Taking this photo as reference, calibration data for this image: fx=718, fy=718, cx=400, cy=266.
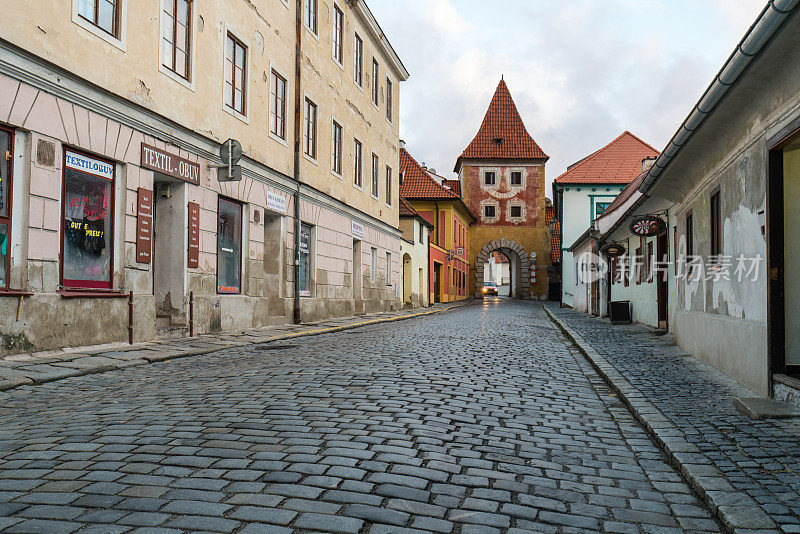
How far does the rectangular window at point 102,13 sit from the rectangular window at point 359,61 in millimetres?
13949

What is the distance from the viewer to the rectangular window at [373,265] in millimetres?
26919

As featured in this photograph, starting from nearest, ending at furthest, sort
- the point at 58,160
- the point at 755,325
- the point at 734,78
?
the point at 734,78
the point at 755,325
the point at 58,160

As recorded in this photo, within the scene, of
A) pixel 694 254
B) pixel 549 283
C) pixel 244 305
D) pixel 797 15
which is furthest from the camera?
pixel 549 283

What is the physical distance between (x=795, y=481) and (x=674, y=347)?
9.06 m

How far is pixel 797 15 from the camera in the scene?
17.5 ft

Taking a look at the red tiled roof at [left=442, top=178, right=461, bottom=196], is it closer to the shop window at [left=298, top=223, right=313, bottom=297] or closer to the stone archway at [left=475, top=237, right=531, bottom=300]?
the stone archway at [left=475, top=237, right=531, bottom=300]

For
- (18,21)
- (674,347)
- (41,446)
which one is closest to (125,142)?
(18,21)

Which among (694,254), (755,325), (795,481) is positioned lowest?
(795,481)

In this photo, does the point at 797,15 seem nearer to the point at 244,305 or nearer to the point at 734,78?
the point at 734,78

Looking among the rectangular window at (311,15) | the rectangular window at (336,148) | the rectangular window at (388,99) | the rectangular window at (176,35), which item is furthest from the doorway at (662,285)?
the rectangular window at (388,99)

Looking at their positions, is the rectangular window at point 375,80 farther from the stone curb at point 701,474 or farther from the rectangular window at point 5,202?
the stone curb at point 701,474

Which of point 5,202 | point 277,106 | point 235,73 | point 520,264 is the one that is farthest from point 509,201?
point 5,202

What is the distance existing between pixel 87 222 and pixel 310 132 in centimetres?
1036

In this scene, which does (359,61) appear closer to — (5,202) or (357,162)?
(357,162)
